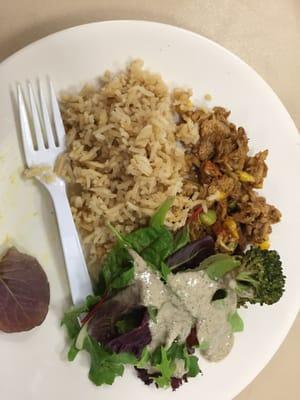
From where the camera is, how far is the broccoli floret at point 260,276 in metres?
1.81

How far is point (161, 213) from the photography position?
1.78m

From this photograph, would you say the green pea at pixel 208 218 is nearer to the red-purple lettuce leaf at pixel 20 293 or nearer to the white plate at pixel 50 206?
the white plate at pixel 50 206

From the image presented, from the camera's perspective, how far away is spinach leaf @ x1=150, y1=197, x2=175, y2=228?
1.77 m

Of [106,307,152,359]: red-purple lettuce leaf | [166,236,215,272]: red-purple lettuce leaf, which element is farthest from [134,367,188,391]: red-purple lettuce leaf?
[166,236,215,272]: red-purple lettuce leaf

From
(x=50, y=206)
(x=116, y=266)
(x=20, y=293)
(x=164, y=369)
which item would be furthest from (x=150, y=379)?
(x=50, y=206)

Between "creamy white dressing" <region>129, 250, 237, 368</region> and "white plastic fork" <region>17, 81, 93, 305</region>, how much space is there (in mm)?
187

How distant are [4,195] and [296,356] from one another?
4.23ft

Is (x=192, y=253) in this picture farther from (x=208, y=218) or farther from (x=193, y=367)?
(x=193, y=367)

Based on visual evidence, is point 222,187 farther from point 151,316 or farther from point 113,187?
point 151,316

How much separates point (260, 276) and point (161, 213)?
38cm

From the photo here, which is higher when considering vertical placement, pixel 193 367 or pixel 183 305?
pixel 183 305

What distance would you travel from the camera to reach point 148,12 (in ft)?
6.66

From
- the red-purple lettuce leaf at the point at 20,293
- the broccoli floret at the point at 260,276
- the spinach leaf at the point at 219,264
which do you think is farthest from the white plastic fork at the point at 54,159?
the broccoli floret at the point at 260,276

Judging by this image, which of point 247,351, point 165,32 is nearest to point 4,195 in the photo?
point 165,32
